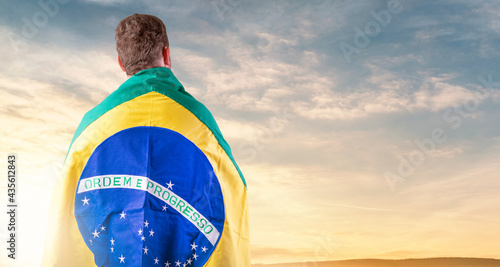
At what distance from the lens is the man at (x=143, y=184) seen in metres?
3.18

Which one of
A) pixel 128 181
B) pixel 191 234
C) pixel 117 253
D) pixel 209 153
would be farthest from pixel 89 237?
pixel 209 153

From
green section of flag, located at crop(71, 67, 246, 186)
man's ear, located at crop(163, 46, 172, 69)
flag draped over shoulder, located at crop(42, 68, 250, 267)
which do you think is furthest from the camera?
man's ear, located at crop(163, 46, 172, 69)

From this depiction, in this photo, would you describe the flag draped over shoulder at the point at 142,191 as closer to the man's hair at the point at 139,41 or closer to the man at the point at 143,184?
the man at the point at 143,184

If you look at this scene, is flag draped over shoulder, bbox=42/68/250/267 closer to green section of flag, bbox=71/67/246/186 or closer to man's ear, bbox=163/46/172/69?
green section of flag, bbox=71/67/246/186

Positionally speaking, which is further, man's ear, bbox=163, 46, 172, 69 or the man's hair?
man's ear, bbox=163, 46, 172, 69

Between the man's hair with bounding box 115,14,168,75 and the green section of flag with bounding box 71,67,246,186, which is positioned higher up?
the man's hair with bounding box 115,14,168,75

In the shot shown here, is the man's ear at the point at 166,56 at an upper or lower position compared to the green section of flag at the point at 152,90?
upper

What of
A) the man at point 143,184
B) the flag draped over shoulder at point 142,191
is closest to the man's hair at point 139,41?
the man at point 143,184

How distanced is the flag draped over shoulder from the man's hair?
A: 0.36 ft

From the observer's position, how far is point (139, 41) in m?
3.39

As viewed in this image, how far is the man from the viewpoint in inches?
125

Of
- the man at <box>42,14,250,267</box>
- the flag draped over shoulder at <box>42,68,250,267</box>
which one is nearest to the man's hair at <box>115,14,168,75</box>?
the man at <box>42,14,250,267</box>

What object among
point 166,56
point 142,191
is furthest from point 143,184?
point 166,56

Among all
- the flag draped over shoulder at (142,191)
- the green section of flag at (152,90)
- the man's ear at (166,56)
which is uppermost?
the man's ear at (166,56)
